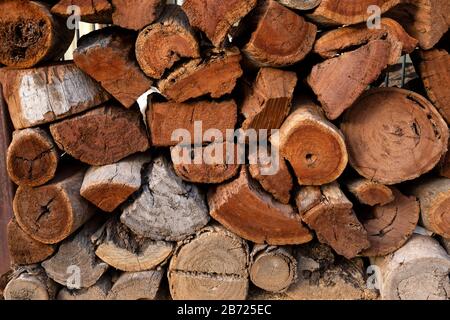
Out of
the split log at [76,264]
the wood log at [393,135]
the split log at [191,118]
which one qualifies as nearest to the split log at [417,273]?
the wood log at [393,135]

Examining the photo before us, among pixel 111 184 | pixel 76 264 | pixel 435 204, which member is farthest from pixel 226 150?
pixel 435 204

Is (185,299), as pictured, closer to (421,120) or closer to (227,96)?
(227,96)

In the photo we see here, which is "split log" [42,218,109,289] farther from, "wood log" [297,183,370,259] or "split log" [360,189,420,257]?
"split log" [360,189,420,257]

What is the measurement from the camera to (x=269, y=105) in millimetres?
1956

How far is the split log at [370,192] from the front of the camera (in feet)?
6.78

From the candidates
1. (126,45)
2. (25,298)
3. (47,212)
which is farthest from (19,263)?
(126,45)

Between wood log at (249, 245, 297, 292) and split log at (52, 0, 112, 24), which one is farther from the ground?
split log at (52, 0, 112, 24)

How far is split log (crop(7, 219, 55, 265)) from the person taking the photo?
2.16 m

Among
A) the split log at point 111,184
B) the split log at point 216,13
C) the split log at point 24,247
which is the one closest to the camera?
the split log at point 216,13

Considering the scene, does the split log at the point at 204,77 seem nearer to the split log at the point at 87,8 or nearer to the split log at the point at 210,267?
the split log at the point at 87,8

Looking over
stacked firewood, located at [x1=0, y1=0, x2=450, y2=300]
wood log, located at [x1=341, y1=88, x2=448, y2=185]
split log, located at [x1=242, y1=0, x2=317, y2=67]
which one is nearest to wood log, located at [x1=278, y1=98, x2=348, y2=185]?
stacked firewood, located at [x1=0, y1=0, x2=450, y2=300]

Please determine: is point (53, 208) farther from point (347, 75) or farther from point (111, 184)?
point (347, 75)

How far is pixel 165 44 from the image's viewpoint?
1.90m

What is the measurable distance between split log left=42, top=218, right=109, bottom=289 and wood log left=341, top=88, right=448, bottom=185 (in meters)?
1.32
